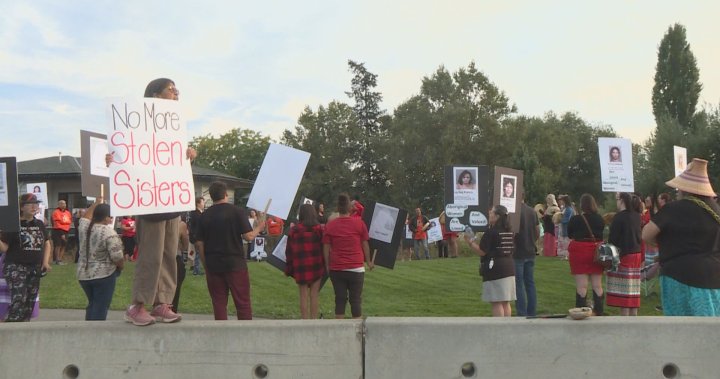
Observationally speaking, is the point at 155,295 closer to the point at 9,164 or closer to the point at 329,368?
the point at 329,368

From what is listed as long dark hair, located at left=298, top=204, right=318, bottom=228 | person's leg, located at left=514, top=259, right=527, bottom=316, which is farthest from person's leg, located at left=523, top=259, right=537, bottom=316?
long dark hair, located at left=298, top=204, right=318, bottom=228

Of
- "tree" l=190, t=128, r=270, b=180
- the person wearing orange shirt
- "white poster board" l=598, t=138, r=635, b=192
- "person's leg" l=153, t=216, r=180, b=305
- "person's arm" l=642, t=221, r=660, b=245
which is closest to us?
"person's leg" l=153, t=216, r=180, b=305

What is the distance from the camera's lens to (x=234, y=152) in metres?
88.6

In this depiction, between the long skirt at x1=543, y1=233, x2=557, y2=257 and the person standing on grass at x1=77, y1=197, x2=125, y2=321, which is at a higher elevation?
the person standing on grass at x1=77, y1=197, x2=125, y2=321

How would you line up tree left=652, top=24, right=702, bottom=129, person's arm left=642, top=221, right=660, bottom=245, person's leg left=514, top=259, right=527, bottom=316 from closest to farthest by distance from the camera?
person's arm left=642, top=221, right=660, bottom=245 → person's leg left=514, top=259, right=527, bottom=316 → tree left=652, top=24, right=702, bottom=129

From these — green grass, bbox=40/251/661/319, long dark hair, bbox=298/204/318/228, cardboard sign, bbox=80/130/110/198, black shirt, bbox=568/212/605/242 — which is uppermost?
cardboard sign, bbox=80/130/110/198

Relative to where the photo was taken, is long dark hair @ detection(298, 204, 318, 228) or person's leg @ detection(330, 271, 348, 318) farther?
long dark hair @ detection(298, 204, 318, 228)

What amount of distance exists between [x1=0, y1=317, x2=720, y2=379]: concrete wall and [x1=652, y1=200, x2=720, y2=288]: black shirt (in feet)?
2.16

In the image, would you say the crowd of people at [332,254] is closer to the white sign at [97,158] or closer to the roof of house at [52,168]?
the white sign at [97,158]

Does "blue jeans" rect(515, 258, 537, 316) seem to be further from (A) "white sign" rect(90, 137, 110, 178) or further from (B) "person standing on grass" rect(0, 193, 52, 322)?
(B) "person standing on grass" rect(0, 193, 52, 322)

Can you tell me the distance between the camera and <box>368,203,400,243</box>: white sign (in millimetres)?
10102

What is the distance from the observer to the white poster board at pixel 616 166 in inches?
536

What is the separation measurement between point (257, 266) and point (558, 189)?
51903 mm

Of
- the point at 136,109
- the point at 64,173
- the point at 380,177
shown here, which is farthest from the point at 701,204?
the point at 380,177
